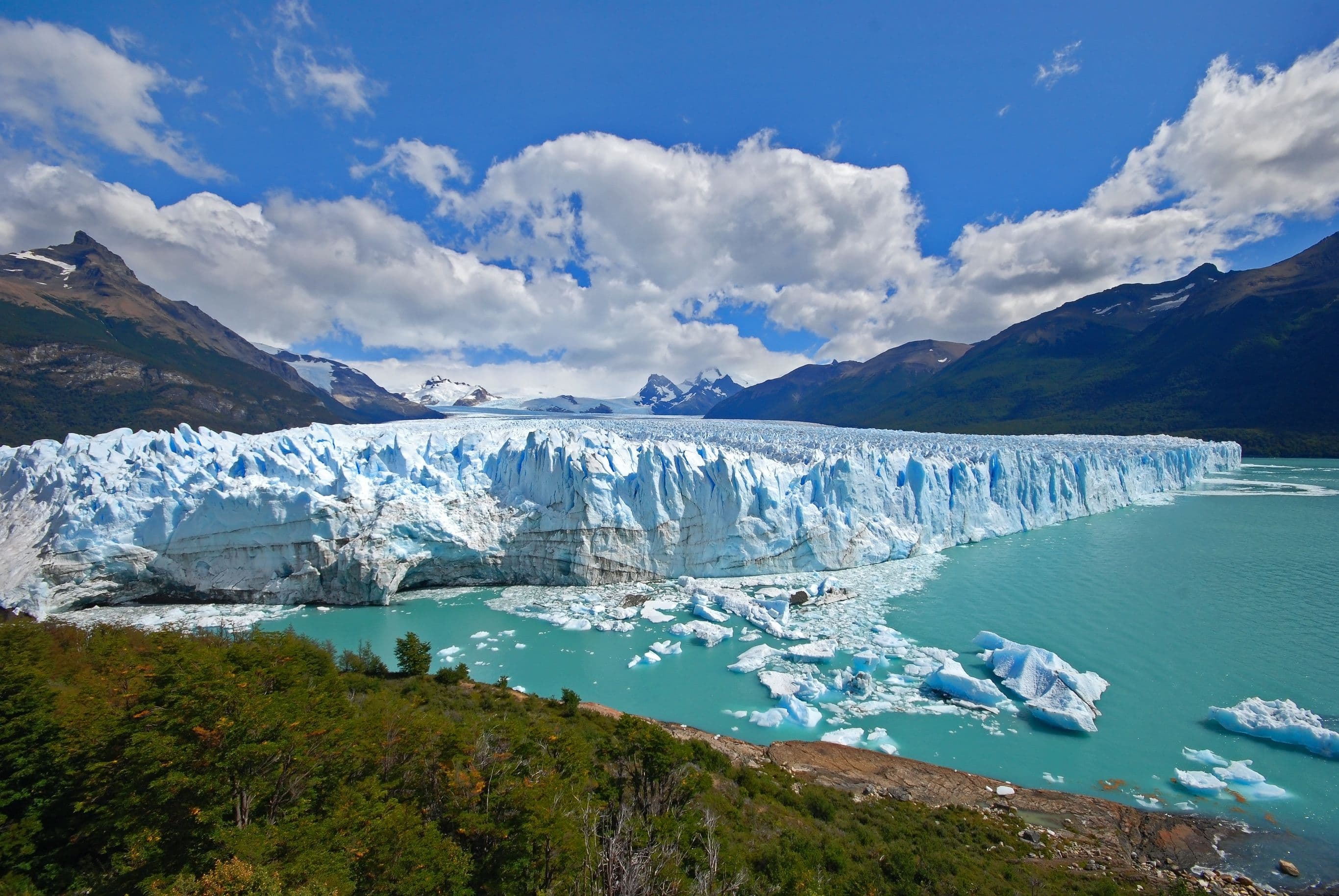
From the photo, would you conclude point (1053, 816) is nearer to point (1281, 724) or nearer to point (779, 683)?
point (779, 683)

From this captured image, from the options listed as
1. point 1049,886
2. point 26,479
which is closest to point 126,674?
point 1049,886

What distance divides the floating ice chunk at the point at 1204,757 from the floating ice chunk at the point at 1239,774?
0.39ft

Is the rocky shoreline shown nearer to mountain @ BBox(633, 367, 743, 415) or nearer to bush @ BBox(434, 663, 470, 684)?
bush @ BBox(434, 663, 470, 684)

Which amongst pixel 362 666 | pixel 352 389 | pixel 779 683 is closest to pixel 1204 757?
pixel 779 683

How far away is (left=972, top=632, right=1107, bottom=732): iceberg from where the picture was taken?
1142 cm

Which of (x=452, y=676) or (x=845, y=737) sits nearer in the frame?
(x=845, y=737)

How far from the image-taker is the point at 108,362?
58.6 meters

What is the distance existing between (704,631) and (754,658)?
204 cm

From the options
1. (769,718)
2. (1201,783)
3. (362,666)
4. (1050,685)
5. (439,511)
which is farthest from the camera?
(439,511)

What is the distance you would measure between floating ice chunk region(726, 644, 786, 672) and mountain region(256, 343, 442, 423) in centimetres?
9859

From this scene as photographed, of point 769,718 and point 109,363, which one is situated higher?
point 109,363

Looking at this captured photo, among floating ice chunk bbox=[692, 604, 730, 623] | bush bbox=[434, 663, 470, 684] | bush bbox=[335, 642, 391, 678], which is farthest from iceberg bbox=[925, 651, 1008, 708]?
bush bbox=[335, 642, 391, 678]

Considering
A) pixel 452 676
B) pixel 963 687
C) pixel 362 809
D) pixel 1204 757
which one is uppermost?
pixel 362 809

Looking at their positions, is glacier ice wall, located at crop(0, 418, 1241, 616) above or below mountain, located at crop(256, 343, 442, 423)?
below
